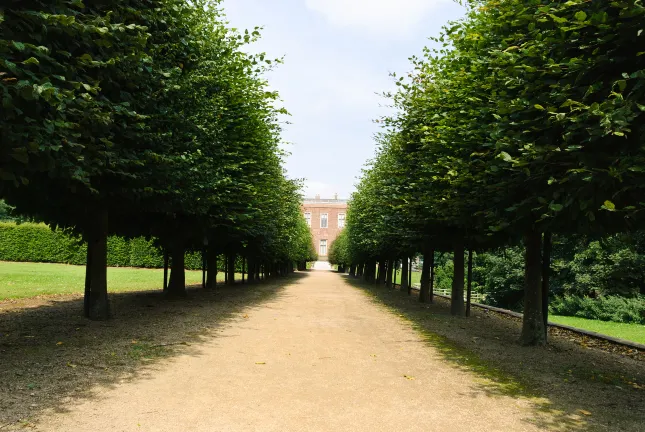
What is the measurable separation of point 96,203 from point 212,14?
744 cm

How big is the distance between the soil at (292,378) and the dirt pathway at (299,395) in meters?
0.02

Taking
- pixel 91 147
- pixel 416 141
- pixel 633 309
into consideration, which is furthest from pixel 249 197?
pixel 633 309

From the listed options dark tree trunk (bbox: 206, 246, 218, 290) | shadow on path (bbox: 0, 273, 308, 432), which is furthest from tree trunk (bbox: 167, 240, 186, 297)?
dark tree trunk (bbox: 206, 246, 218, 290)

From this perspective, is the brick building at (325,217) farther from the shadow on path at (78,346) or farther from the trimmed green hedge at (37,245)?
the shadow on path at (78,346)

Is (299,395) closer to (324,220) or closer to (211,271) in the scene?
(211,271)

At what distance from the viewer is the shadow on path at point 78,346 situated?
220 inches

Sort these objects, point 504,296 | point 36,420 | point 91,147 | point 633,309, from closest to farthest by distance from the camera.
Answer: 1. point 36,420
2. point 91,147
3. point 633,309
4. point 504,296

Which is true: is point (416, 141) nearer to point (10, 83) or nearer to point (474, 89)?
point (474, 89)

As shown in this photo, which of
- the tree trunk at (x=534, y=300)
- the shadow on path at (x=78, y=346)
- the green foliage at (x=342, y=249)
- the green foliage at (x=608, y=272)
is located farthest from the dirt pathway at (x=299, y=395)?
the green foliage at (x=342, y=249)

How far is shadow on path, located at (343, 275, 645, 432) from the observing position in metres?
5.59

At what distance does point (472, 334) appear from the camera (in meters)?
12.1

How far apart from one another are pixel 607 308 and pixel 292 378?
27433 mm

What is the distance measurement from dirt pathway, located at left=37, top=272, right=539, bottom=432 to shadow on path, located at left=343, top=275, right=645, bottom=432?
38 centimetres

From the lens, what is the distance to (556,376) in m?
7.68
